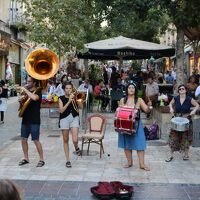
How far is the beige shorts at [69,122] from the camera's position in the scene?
8.18 m

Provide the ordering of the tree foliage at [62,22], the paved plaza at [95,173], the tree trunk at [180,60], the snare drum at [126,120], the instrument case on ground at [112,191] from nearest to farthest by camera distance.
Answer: the instrument case on ground at [112,191], the paved plaza at [95,173], the snare drum at [126,120], the tree trunk at [180,60], the tree foliage at [62,22]

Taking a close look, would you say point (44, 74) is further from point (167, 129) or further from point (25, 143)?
point (167, 129)

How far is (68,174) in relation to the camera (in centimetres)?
757

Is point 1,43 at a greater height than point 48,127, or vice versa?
point 1,43

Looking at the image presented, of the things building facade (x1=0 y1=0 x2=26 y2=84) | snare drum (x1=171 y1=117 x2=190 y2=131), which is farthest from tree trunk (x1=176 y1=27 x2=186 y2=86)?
building facade (x1=0 y1=0 x2=26 y2=84)

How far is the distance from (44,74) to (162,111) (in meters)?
3.69

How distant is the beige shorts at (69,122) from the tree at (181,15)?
4700 mm

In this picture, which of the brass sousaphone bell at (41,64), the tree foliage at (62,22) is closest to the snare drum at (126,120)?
the brass sousaphone bell at (41,64)

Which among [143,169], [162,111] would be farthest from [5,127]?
[143,169]

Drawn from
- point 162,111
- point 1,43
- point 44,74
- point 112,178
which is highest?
point 1,43

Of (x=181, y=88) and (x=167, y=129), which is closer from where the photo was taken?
(x=181, y=88)

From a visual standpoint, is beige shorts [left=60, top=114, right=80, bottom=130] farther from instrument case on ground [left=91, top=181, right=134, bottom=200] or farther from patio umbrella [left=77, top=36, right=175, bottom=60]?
patio umbrella [left=77, top=36, right=175, bottom=60]

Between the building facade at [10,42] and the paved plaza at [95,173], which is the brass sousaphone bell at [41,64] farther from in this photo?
the building facade at [10,42]

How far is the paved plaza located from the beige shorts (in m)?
0.70
